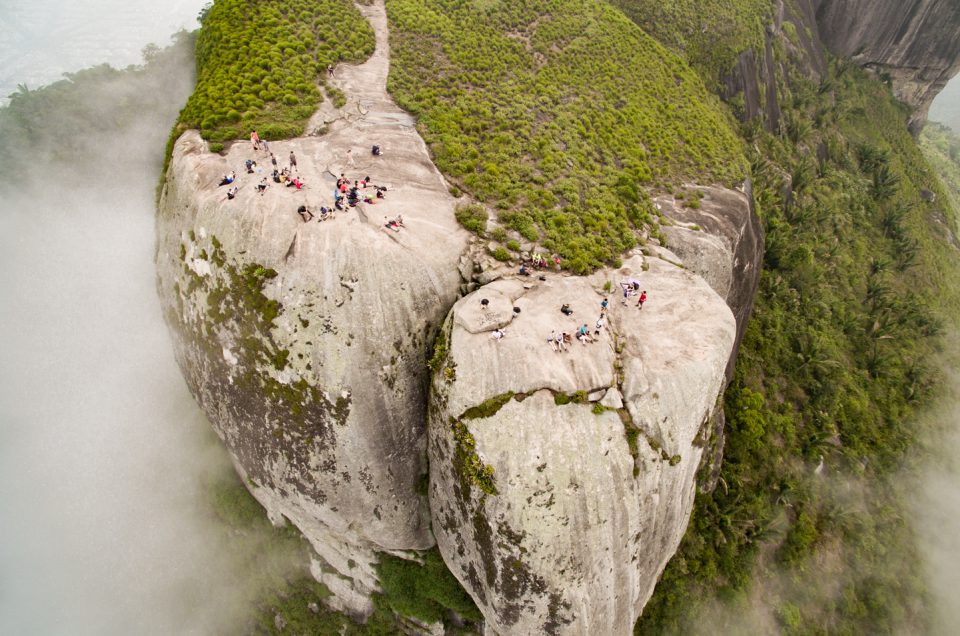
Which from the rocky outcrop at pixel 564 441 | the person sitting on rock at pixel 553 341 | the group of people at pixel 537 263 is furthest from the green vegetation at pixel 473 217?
the person sitting on rock at pixel 553 341

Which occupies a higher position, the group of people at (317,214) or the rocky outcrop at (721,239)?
the group of people at (317,214)

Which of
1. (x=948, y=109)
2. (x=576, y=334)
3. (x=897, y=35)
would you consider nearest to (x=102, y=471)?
(x=576, y=334)

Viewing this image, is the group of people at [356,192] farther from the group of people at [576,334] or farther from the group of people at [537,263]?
the group of people at [576,334]

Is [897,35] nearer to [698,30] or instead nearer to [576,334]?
[698,30]

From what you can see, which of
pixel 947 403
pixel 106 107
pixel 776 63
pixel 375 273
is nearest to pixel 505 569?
pixel 375 273

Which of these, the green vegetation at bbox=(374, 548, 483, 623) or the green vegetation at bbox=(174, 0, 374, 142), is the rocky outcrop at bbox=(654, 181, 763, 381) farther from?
the green vegetation at bbox=(174, 0, 374, 142)

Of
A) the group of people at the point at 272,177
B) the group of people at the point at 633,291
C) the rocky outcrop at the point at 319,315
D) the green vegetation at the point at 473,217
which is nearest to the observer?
the rocky outcrop at the point at 319,315

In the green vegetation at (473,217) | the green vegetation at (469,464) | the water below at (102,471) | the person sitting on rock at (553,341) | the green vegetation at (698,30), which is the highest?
the green vegetation at (698,30)
